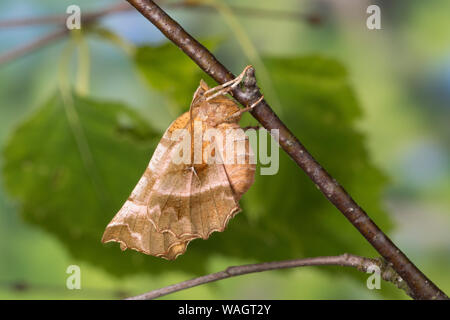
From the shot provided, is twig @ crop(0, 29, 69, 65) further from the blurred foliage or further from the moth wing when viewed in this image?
the moth wing

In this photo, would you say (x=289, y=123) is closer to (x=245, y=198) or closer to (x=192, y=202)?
(x=245, y=198)

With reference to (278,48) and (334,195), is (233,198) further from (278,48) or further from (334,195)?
(278,48)

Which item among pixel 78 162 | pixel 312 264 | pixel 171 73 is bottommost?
pixel 312 264

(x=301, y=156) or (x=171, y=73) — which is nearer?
(x=301, y=156)

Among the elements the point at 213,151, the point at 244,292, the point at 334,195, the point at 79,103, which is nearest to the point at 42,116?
the point at 79,103

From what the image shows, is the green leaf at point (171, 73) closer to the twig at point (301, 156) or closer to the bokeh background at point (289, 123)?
the bokeh background at point (289, 123)

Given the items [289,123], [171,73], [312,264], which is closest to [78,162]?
[171,73]

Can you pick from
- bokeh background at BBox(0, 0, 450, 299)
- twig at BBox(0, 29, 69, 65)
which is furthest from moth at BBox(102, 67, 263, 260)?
twig at BBox(0, 29, 69, 65)
